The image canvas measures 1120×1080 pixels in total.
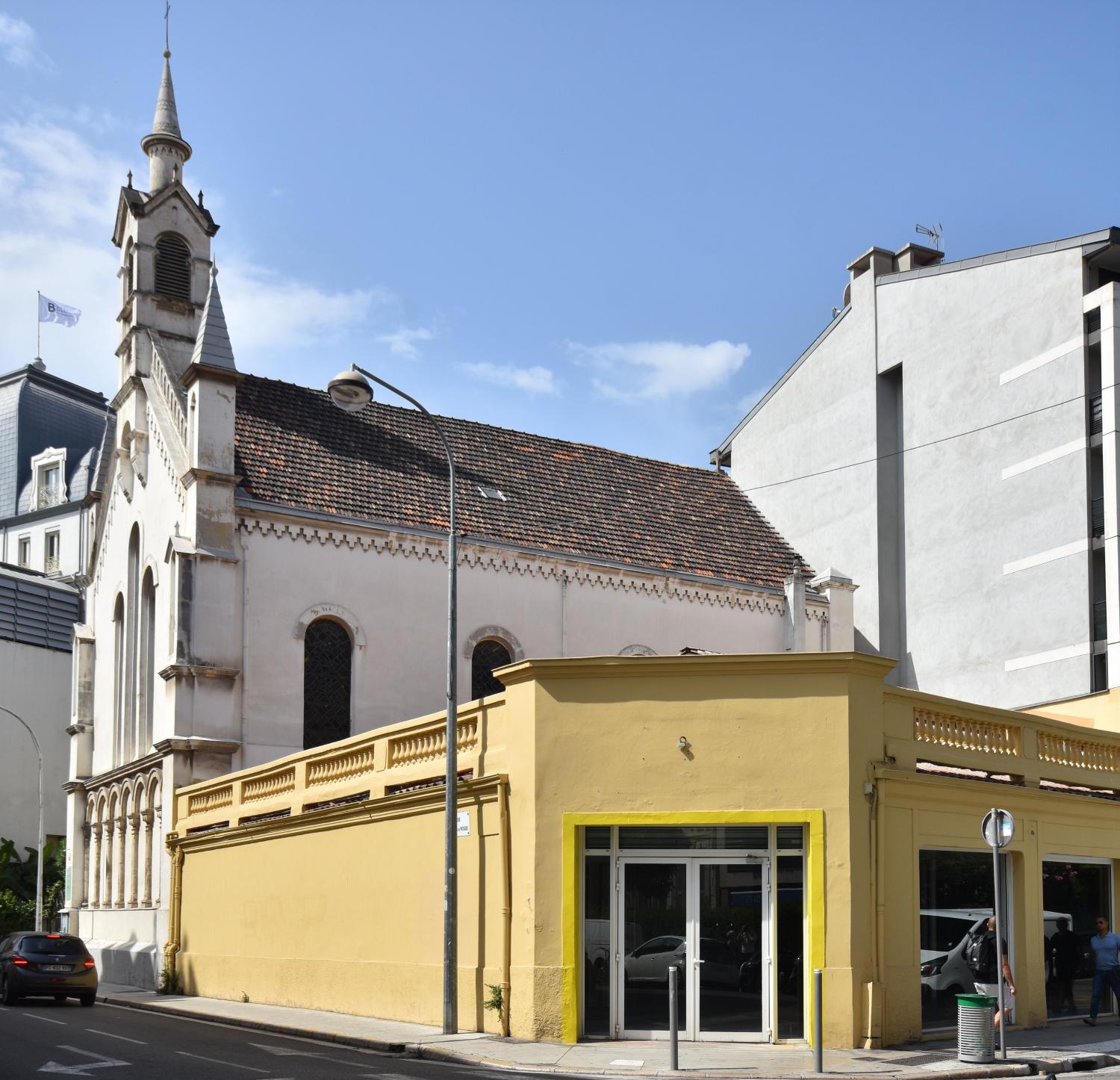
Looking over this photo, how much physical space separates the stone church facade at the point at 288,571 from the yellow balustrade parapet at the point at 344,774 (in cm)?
Result: 185

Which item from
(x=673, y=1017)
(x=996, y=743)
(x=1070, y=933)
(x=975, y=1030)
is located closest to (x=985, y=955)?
(x=975, y=1030)

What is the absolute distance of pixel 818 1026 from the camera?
50.1ft

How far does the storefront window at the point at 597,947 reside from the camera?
17.8m

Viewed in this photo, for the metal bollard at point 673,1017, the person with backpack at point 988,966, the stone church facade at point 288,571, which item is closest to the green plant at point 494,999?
A: the metal bollard at point 673,1017

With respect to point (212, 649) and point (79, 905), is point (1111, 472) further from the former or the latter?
point (79, 905)

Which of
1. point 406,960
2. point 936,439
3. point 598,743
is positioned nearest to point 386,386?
point 598,743

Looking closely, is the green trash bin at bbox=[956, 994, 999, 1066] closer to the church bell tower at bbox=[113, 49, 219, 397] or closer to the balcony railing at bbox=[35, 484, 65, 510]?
the church bell tower at bbox=[113, 49, 219, 397]

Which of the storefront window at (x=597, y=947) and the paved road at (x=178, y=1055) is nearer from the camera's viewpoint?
the paved road at (x=178, y=1055)

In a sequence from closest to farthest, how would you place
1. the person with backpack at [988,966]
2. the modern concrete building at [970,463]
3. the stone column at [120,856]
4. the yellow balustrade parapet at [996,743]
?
1. the person with backpack at [988,966]
2. the yellow balustrade parapet at [996,743]
3. the modern concrete building at [970,463]
4. the stone column at [120,856]

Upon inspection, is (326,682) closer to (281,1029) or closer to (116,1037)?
(281,1029)

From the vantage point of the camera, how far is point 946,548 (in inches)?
1419

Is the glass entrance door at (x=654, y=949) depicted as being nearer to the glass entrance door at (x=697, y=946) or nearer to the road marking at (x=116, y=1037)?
the glass entrance door at (x=697, y=946)

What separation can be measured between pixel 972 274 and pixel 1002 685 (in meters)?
10.1

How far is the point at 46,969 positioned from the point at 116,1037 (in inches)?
294
